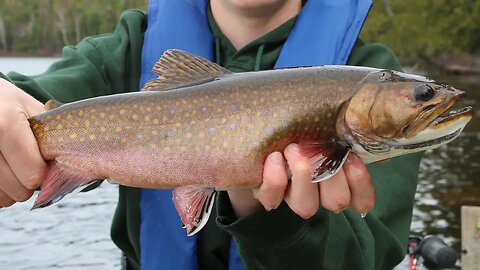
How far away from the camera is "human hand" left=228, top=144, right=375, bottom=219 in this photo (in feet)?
8.46

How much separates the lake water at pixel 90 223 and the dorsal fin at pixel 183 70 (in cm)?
647

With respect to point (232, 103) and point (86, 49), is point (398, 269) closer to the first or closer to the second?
point (86, 49)

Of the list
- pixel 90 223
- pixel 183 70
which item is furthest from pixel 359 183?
pixel 90 223

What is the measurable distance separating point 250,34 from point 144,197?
116 centimetres

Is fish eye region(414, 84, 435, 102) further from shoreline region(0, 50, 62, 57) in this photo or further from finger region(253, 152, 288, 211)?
shoreline region(0, 50, 62, 57)

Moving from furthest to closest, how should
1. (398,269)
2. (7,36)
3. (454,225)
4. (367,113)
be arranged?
(7,36)
(454,225)
(398,269)
(367,113)

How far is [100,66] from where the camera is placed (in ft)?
13.0

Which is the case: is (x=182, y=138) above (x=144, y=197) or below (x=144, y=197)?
above

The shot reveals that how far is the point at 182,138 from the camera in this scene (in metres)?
2.68

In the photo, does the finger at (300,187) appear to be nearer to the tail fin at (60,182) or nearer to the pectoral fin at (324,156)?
the pectoral fin at (324,156)

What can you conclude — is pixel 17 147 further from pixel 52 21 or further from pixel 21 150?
pixel 52 21

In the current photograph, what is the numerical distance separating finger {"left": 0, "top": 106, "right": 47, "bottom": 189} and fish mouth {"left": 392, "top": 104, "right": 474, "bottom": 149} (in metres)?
1.46

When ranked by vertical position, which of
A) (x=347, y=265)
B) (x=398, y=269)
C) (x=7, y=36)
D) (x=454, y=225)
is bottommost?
(x=7, y=36)

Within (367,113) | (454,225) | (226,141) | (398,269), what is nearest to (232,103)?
(226,141)
